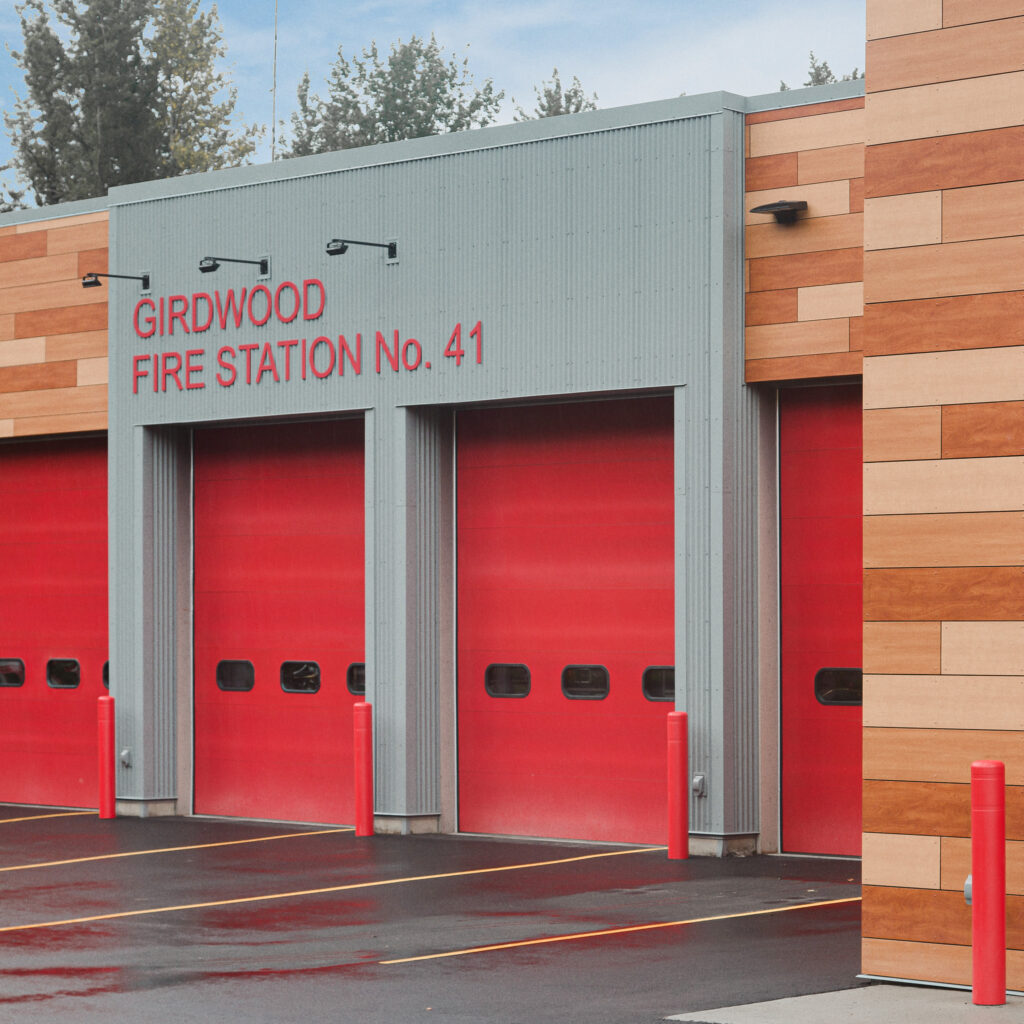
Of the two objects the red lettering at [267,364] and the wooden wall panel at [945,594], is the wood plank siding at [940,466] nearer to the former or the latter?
the wooden wall panel at [945,594]

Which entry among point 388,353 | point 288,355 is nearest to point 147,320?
point 288,355

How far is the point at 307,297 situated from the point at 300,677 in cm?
371

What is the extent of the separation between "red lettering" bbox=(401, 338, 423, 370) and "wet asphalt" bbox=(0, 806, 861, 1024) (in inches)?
168

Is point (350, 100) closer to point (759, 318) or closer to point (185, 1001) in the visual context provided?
point (759, 318)

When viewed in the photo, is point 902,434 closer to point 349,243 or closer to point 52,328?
point 349,243

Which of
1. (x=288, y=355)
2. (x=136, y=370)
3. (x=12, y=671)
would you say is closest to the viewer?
(x=288, y=355)

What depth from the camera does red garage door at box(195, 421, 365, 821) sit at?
19.2 metres

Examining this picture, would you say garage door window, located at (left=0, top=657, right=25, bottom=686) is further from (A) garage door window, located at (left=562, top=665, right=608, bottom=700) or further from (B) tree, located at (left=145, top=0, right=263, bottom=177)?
(B) tree, located at (left=145, top=0, right=263, bottom=177)

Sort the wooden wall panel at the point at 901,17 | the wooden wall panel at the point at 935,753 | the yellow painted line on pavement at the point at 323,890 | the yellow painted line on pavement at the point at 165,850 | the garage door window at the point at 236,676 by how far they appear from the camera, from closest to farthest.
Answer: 1. the wooden wall panel at the point at 935,753
2. the wooden wall panel at the point at 901,17
3. the yellow painted line on pavement at the point at 323,890
4. the yellow painted line on pavement at the point at 165,850
5. the garage door window at the point at 236,676

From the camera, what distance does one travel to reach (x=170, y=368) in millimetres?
20016

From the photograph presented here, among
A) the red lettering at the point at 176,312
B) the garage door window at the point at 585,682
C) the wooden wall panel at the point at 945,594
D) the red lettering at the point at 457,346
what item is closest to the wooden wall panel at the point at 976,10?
the wooden wall panel at the point at 945,594

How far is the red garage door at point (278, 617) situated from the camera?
1920 centimetres

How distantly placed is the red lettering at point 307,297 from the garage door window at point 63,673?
516 cm

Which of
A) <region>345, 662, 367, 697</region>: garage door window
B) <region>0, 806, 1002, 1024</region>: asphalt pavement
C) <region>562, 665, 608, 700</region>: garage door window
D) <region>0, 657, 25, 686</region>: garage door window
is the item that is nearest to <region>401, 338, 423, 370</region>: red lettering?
<region>345, 662, 367, 697</region>: garage door window
